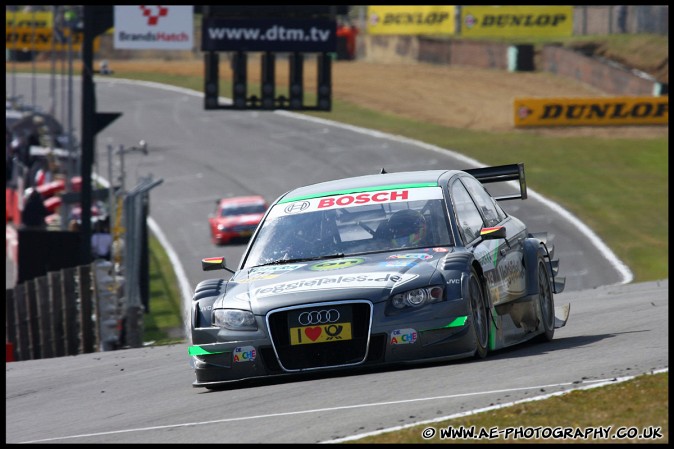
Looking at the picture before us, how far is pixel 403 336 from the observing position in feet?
30.5

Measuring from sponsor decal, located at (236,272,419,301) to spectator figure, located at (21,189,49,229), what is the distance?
70.6 feet

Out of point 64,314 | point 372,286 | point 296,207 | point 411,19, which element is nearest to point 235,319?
point 372,286

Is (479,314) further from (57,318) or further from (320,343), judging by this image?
(57,318)

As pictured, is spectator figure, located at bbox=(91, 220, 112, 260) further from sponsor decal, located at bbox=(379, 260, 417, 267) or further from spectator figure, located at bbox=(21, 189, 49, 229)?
sponsor decal, located at bbox=(379, 260, 417, 267)

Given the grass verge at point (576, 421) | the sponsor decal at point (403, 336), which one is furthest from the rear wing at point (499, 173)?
the grass verge at point (576, 421)

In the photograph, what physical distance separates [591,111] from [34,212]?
30951mm

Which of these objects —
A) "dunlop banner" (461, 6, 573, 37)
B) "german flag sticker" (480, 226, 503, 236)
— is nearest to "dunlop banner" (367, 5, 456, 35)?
"dunlop banner" (461, 6, 573, 37)

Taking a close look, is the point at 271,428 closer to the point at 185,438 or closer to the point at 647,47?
the point at 185,438

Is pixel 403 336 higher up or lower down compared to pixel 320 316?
lower down

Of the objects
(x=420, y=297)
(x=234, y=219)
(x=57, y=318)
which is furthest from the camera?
(x=234, y=219)

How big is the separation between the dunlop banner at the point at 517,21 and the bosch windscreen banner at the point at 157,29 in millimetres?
38574

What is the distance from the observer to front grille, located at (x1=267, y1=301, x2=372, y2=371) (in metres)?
9.26

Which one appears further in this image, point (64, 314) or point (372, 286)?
point (64, 314)

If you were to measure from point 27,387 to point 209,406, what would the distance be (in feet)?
12.6
